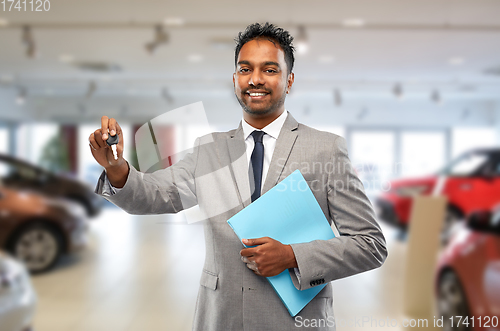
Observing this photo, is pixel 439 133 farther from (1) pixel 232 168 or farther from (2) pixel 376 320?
(1) pixel 232 168

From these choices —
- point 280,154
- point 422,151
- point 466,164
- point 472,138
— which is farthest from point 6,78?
point 472,138

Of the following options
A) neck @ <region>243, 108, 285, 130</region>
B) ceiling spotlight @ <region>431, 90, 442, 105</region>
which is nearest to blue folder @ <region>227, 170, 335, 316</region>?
A: neck @ <region>243, 108, 285, 130</region>

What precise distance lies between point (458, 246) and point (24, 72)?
4287 millimetres

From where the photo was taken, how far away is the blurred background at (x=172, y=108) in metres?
2.13

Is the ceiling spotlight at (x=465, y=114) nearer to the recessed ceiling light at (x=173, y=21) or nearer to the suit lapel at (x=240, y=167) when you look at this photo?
the recessed ceiling light at (x=173, y=21)

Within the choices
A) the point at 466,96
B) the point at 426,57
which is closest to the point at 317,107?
the point at 426,57

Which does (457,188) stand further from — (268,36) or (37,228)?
(37,228)

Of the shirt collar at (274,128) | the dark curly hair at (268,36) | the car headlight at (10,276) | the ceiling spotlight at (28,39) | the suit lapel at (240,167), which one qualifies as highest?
the ceiling spotlight at (28,39)

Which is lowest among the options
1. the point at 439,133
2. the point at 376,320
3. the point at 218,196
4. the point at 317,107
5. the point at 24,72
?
the point at 376,320

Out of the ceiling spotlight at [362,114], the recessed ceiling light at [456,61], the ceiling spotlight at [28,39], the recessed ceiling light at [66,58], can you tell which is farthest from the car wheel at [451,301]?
the recessed ceiling light at [66,58]

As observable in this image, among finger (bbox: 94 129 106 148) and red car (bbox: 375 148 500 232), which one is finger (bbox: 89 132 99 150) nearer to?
finger (bbox: 94 129 106 148)

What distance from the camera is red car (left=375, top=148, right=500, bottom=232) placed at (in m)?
2.58

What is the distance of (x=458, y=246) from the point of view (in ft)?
5.60

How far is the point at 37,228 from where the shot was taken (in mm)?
2566
